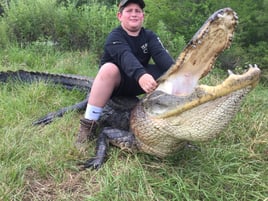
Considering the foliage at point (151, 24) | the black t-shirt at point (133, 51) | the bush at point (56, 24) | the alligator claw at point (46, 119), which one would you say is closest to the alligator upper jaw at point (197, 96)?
the black t-shirt at point (133, 51)

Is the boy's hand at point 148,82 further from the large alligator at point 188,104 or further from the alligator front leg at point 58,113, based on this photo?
the alligator front leg at point 58,113

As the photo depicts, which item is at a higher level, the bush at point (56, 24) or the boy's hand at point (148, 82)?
the boy's hand at point (148, 82)

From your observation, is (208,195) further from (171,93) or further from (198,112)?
(171,93)

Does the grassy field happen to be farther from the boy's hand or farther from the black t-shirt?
the black t-shirt

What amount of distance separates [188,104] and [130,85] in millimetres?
791

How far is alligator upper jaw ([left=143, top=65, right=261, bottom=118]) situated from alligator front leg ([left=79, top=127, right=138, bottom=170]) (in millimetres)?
256

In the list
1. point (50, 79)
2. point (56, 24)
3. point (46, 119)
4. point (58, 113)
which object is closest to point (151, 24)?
point (56, 24)

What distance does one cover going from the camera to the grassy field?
220 cm

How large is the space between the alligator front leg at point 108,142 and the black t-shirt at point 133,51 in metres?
0.39

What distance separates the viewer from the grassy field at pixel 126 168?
7.21ft

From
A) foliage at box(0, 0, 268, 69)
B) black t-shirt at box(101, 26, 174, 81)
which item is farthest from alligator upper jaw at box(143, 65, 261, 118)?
foliage at box(0, 0, 268, 69)

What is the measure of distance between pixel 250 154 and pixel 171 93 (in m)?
0.67

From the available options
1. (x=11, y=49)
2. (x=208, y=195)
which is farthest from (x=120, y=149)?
(x=11, y=49)

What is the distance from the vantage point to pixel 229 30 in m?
2.30
